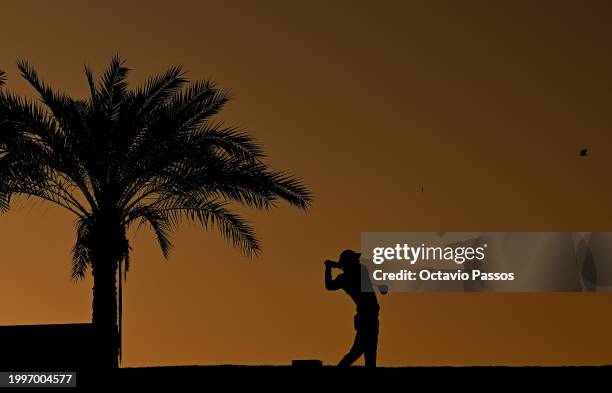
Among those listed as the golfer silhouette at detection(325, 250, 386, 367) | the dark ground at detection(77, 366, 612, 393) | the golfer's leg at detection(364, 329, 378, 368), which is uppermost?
the golfer silhouette at detection(325, 250, 386, 367)

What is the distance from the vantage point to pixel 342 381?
15891mm

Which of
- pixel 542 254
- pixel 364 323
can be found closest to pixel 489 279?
pixel 542 254

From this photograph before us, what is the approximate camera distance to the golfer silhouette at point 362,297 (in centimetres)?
1727

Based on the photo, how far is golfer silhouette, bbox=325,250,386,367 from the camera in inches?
680

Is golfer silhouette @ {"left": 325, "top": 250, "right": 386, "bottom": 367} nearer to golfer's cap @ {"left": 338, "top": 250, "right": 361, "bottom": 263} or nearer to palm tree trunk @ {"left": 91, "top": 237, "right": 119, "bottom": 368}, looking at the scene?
golfer's cap @ {"left": 338, "top": 250, "right": 361, "bottom": 263}

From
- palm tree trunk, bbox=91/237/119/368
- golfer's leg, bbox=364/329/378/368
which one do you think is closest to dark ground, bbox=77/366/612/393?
golfer's leg, bbox=364/329/378/368

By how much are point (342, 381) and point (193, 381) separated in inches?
102

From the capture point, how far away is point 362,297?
17.2 metres

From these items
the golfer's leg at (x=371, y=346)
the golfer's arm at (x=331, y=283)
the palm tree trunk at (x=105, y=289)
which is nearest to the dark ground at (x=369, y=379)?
the golfer's leg at (x=371, y=346)

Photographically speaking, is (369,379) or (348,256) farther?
(348,256)

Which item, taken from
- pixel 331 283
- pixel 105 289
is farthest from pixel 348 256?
pixel 105 289

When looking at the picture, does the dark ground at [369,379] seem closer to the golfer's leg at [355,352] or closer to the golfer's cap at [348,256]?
the golfer's leg at [355,352]

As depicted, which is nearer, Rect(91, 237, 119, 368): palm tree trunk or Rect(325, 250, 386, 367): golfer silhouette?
Rect(325, 250, 386, 367): golfer silhouette

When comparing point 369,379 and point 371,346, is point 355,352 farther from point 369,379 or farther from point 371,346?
point 369,379
